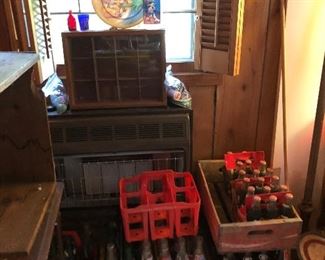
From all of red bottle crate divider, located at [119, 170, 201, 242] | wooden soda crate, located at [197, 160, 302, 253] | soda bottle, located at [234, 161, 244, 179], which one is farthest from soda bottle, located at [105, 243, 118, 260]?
soda bottle, located at [234, 161, 244, 179]

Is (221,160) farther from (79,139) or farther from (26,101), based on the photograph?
(26,101)

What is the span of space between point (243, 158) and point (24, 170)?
1.09 m

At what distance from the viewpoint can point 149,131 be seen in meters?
1.66

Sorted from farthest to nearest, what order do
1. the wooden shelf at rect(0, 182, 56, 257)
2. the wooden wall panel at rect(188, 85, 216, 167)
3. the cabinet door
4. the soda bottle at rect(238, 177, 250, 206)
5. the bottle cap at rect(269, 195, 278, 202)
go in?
the wooden wall panel at rect(188, 85, 216, 167) → the soda bottle at rect(238, 177, 250, 206) → the bottle cap at rect(269, 195, 278, 202) → the cabinet door → the wooden shelf at rect(0, 182, 56, 257)

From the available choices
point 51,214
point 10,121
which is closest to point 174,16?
point 10,121

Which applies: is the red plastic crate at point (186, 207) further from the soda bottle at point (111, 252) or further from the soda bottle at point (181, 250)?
the soda bottle at point (111, 252)

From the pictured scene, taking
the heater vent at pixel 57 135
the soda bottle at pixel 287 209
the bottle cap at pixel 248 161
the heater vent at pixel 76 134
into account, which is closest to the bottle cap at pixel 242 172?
the bottle cap at pixel 248 161

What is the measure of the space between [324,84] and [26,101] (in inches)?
52.2

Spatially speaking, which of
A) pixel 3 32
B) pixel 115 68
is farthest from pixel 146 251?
pixel 3 32

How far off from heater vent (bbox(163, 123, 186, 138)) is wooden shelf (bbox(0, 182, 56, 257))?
0.60 meters

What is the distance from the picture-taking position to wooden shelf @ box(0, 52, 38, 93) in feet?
2.67

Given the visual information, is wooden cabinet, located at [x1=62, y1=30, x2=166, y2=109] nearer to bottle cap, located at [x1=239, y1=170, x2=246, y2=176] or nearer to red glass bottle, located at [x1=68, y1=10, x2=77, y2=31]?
red glass bottle, located at [x1=68, y1=10, x2=77, y2=31]

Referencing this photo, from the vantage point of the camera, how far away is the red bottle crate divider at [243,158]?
1.86 meters

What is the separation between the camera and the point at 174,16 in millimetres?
1904
